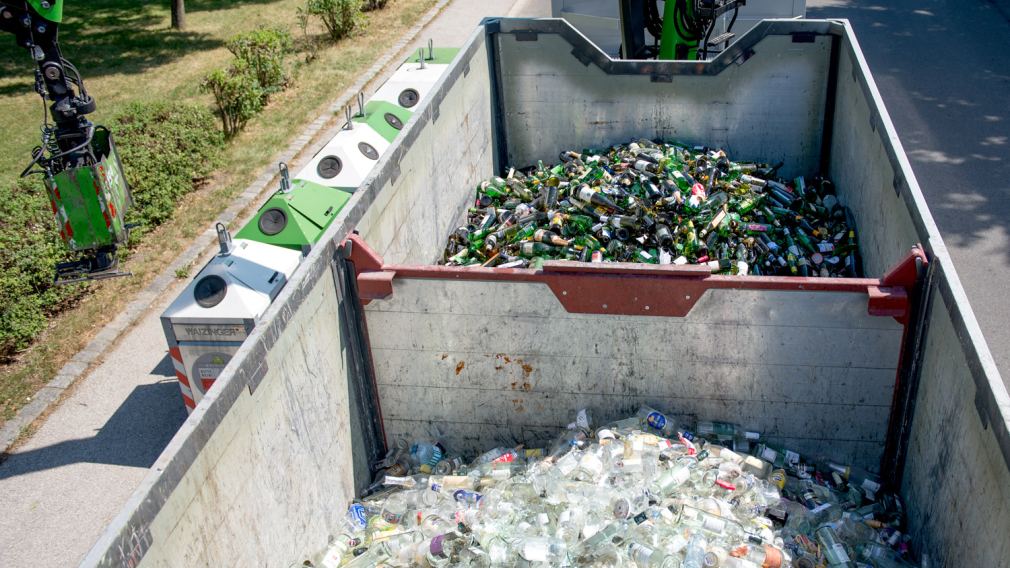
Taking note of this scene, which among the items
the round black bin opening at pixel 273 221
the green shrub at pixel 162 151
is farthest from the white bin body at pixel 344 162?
the green shrub at pixel 162 151

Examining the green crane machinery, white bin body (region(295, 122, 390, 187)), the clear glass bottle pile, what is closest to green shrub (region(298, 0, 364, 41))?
the green crane machinery

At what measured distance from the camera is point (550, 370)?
437cm

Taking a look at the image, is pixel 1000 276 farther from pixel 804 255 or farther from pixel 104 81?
pixel 104 81

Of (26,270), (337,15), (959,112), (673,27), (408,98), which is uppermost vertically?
(673,27)

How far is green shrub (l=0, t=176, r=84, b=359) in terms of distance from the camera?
7.63 metres

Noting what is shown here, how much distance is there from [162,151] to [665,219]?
6.78m

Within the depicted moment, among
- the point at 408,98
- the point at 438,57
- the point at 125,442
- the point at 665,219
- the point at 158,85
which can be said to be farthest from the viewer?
the point at 158,85

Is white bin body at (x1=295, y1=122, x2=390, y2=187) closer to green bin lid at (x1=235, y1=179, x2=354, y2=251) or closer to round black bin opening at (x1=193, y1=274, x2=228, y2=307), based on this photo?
green bin lid at (x1=235, y1=179, x2=354, y2=251)

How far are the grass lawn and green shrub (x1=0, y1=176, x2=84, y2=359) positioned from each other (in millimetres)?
148

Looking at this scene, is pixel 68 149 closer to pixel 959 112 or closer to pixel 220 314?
pixel 220 314

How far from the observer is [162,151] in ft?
33.8

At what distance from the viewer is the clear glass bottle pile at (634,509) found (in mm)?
3777

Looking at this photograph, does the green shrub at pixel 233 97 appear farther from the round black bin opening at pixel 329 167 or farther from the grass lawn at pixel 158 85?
the round black bin opening at pixel 329 167

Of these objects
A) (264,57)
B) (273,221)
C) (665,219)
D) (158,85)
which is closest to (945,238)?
(665,219)
